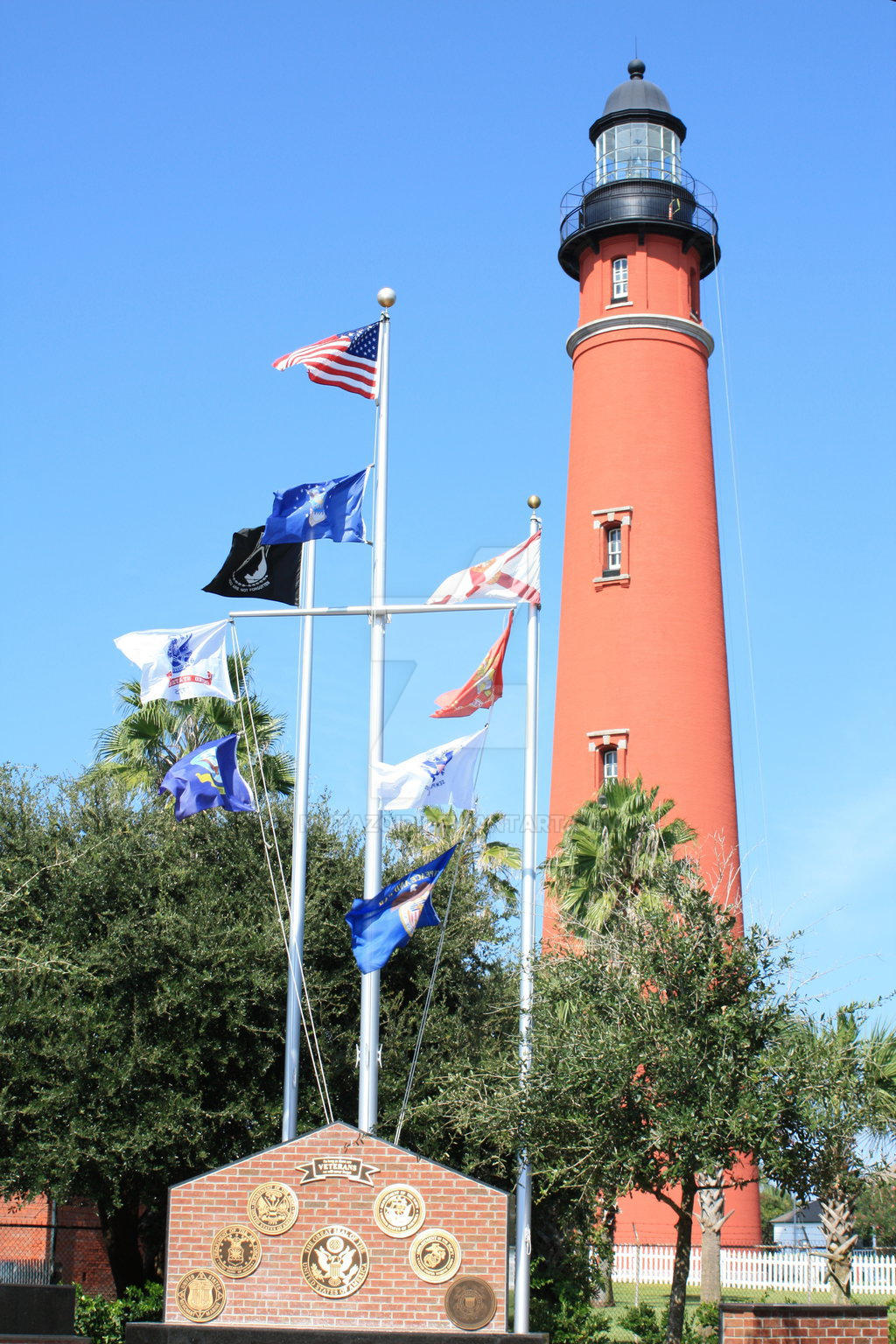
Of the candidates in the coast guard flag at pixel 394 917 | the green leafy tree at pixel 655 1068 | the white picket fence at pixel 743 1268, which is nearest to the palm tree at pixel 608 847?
the green leafy tree at pixel 655 1068

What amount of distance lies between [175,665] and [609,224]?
19.8 meters

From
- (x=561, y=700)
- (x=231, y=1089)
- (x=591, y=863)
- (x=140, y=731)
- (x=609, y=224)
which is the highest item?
(x=609, y=224)

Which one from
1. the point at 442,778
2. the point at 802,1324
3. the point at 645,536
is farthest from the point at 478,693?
the point at 645,536

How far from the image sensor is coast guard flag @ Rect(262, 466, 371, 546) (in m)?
19.8

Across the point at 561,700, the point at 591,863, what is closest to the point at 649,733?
the point at 561,700

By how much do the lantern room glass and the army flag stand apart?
1969 centimetres

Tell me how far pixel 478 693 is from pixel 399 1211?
6063 mm

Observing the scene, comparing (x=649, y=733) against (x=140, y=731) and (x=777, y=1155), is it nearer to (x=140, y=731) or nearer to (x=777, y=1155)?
(x=140, y=731)

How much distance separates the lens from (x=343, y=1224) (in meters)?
16.1

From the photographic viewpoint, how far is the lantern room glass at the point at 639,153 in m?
36.3

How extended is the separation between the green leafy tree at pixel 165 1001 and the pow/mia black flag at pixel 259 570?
403 cm

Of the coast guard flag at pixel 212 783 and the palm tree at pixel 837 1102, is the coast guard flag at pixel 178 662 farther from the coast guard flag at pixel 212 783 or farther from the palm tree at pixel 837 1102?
the palm tree at pixel 837 1102

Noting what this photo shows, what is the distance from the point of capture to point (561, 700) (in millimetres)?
33719

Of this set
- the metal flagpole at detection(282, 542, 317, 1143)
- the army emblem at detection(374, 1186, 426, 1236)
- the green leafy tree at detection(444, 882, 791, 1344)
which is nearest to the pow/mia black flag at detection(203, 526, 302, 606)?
the metal flagpole at detection(282, 542, 317, 1143)
